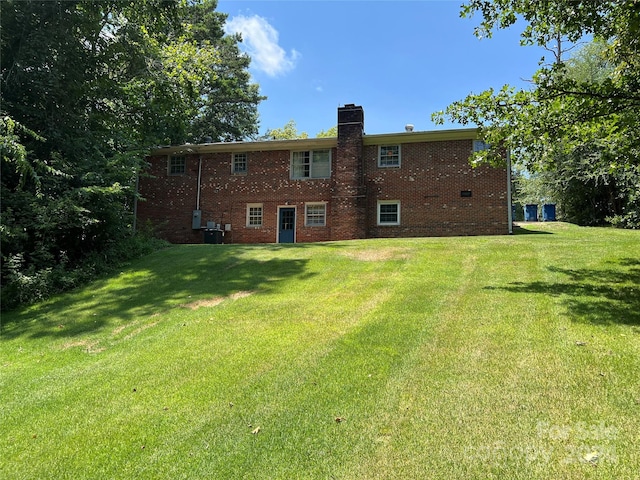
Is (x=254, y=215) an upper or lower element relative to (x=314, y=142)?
lower

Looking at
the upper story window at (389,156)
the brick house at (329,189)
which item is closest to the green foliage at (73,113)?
the brick house at (329,189)

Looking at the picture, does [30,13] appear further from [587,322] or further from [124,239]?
[587,322]

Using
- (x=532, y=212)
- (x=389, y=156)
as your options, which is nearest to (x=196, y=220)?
(x=389, y=156)

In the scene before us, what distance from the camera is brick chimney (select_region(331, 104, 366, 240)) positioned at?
1756 cm

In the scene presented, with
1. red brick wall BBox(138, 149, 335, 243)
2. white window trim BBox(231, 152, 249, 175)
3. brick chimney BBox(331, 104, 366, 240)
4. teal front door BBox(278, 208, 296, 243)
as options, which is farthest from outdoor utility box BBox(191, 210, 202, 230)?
brick chimney BBox(331, 104, 366, 240)

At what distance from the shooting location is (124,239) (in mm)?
13195

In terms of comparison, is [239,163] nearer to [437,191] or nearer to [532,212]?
[437,191]

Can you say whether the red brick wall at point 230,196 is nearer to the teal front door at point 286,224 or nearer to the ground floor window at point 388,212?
the teal front door at point 286,224

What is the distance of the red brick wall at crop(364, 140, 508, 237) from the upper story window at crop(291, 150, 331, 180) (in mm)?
1803

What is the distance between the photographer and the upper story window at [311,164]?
18.8 meters

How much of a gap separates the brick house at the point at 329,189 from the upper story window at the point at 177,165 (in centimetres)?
5

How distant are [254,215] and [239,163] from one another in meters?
2.60

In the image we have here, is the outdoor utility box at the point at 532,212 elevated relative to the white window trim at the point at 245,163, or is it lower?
lower

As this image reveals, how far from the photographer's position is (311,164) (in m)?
19.0
